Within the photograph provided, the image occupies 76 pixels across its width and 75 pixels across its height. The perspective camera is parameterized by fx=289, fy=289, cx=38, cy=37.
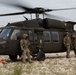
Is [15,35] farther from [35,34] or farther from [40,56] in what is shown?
[40,56]

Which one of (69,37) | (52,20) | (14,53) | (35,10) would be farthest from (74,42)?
(14,53)

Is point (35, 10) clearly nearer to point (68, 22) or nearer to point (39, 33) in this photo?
point (39, 33)

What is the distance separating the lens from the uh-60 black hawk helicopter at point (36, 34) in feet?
49.6

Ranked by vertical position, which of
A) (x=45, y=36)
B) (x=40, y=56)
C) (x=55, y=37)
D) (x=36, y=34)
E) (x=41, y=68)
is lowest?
(x=40, y=56)

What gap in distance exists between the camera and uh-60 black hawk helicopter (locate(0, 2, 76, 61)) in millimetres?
15125

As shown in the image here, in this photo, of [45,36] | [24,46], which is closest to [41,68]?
[24,46]

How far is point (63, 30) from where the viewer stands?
60.1 feet

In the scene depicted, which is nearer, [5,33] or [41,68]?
[41,68]

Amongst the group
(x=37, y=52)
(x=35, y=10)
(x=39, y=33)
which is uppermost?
(x=35, y=10)

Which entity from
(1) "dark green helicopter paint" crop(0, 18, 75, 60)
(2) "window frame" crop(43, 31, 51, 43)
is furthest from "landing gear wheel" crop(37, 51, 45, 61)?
(2) "window frame" crop(43, 31, 51, 43)

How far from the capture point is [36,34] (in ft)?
53.9

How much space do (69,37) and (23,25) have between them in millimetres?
3269

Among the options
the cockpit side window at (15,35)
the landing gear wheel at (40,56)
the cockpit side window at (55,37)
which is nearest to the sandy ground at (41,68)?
the cockpit side window at (15,35)

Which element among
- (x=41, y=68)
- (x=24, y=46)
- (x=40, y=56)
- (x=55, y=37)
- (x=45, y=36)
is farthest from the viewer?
(x=55, y=37)
